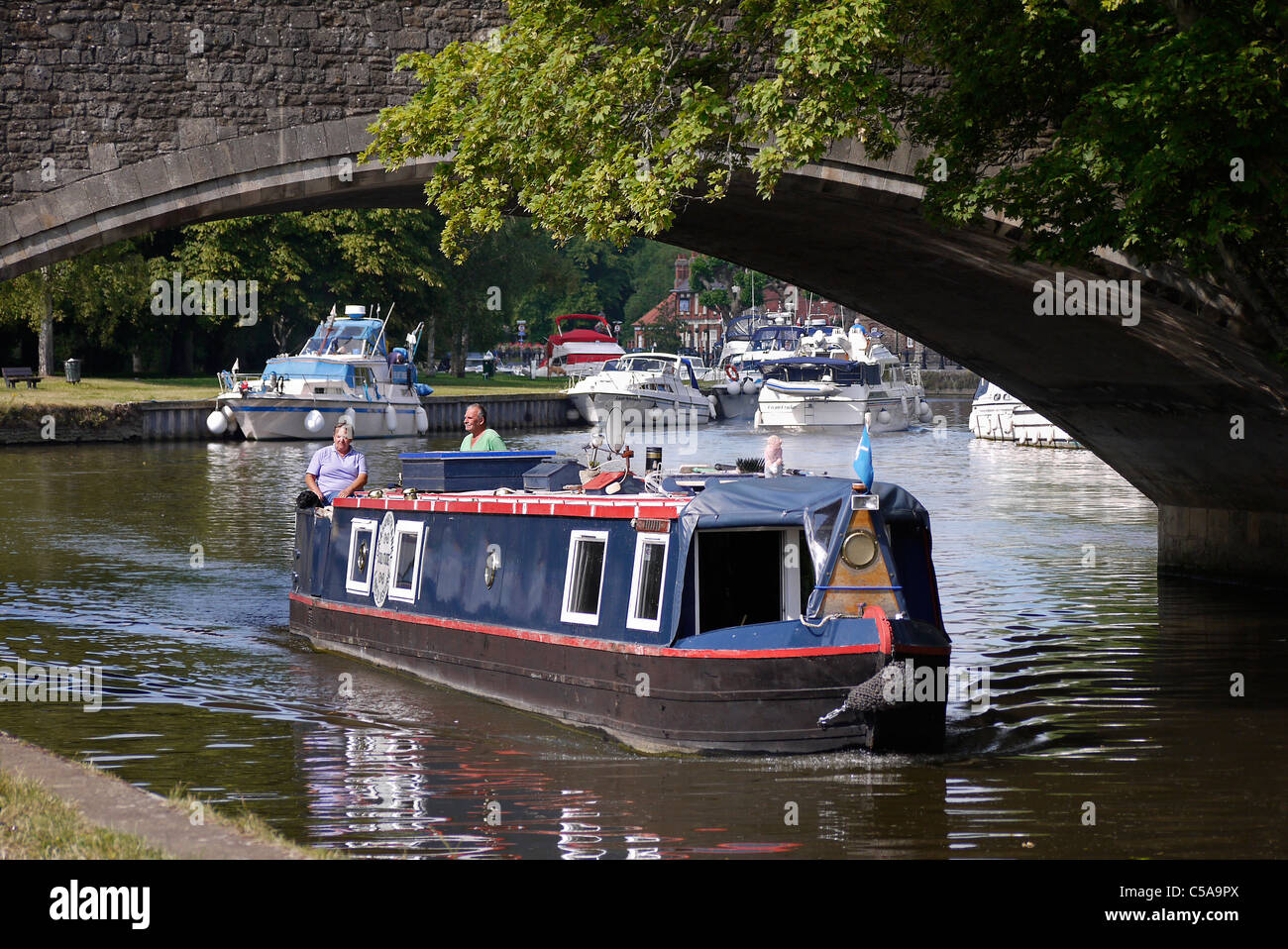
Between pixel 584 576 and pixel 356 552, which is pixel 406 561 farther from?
pixel 584 576

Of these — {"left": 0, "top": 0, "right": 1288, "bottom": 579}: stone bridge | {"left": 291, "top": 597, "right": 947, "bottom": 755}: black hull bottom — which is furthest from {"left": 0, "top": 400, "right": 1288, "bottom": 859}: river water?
{"left": 0, "top": 0, "right": 1288, "bottom": 579}: stone bridge

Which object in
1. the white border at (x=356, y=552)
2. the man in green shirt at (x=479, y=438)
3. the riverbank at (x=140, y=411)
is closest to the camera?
the white border at (x=356, y=552)

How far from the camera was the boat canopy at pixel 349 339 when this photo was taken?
54219 mm

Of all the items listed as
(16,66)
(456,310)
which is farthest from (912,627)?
(456,310)

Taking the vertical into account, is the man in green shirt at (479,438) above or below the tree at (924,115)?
below

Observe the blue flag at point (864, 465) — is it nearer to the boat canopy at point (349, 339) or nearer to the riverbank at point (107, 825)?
the riverbank at point (107, 825)

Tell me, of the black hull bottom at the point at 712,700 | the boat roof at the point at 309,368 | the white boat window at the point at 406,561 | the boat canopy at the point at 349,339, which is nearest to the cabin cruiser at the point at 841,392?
the boat canopy at the point at 349,339

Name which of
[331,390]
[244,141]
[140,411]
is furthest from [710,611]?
[331,390]

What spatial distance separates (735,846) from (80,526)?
20571 millimetres

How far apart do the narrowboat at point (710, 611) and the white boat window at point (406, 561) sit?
3.53 feet

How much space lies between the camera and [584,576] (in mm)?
12648

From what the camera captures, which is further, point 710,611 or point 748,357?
point 748,357

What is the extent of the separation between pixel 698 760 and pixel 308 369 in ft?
142

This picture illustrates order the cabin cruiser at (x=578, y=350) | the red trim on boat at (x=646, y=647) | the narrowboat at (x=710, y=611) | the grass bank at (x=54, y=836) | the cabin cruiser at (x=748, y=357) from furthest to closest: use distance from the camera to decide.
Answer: the cabin cruiser at (x=578, y=350), the cabin cruiser at (x=748, y=357), the narrowboat at (x=710, y=611), the red trim on boat at (x=646, y=647), the grass bank at (x=54, y=836)
